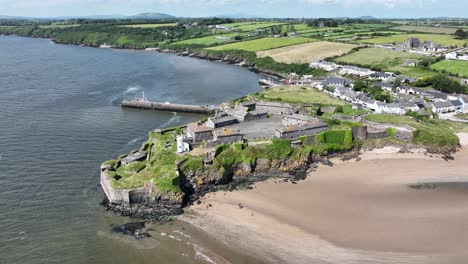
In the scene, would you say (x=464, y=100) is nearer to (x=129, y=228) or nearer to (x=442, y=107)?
(x=442, y=107)

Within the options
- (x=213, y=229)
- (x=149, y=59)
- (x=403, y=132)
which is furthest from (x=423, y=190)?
(x=149, y=59)

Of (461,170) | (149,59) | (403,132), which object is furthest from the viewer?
(149,59)

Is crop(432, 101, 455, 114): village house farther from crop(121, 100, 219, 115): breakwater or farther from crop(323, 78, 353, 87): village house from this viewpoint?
crop(121, 100, 219, 115): breakwater

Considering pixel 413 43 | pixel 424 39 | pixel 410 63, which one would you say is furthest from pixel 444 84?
pixel 424 39

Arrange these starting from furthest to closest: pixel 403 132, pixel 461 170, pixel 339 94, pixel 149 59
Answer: pixel 149 59
pixel 339 94
pixel 403 132
pixel 461 170


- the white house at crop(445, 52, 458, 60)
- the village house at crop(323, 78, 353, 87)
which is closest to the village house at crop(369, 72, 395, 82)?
the village house at crop(323, 78, 353, 87)

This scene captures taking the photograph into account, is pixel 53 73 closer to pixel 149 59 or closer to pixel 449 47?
pixel 149 59

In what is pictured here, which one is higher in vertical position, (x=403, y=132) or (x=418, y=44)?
(x=418, y=44)

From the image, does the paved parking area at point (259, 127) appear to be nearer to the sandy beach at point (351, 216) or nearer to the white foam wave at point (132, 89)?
the sandy beach at point (351, 216)
